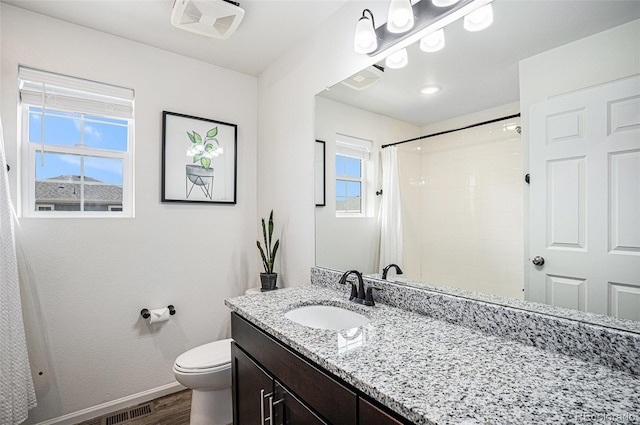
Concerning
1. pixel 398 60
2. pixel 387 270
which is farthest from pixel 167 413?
pixel 398 60

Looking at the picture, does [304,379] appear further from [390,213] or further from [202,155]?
[202,155]

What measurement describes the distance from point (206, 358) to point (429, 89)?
186 cm

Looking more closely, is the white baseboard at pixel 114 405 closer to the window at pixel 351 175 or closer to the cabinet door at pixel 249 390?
the cabinet door at pixel 249 390

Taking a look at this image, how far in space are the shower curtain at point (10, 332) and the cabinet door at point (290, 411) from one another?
1494 millimetres

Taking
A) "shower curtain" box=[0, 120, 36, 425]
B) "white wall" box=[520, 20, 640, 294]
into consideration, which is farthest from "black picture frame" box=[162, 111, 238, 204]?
"white wall" box=[520, 20, 640, 294]

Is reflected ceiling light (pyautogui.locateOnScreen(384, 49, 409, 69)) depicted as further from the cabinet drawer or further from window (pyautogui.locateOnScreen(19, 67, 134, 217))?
window (pyautogui.locateOnScreen(19, 67, 134, 217))

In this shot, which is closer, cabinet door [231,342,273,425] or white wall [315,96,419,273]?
cabinet door [231,342,273,425]

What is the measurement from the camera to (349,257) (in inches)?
68.4

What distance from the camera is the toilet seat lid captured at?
5.55 feet

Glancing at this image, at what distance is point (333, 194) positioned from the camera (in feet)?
6.04

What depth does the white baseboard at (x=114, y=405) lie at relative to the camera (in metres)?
1.83

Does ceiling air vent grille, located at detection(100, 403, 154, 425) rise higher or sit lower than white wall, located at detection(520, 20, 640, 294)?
lower

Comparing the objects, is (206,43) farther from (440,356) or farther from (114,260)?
(440,356)

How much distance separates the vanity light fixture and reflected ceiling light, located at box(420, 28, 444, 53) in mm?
13
